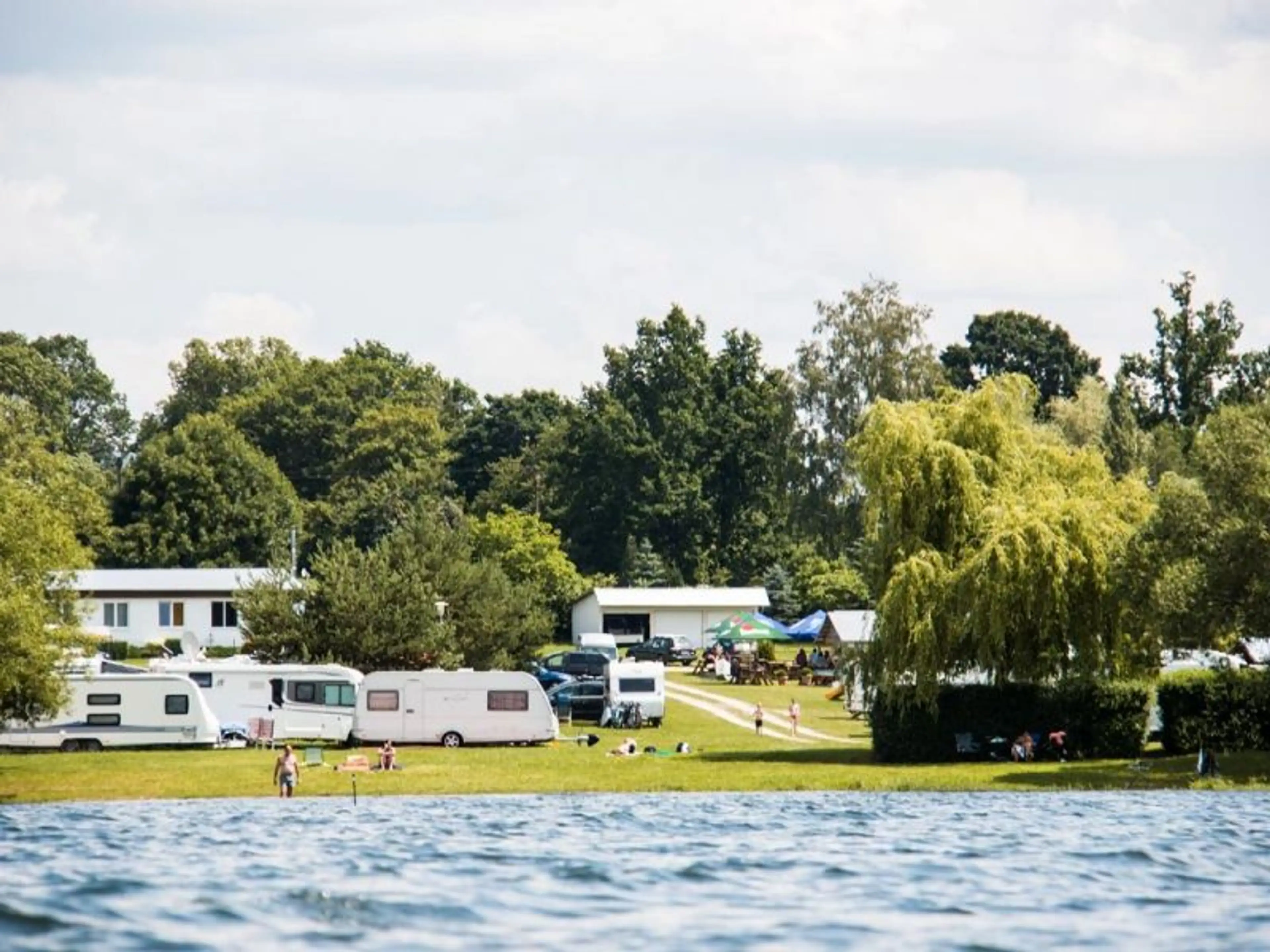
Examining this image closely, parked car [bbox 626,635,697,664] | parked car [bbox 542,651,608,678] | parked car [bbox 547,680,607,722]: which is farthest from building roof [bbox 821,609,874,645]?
parked car [bbox 626,635,697,664]

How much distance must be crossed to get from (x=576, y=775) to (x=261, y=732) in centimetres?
1271

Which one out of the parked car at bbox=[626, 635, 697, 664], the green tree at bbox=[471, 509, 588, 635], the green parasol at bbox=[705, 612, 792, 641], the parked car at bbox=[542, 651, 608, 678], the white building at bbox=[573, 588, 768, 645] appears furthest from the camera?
the green tree at bbox=[471, 509, 588, 635]

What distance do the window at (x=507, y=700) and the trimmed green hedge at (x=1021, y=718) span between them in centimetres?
1160

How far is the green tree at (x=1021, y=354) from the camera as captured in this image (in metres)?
136

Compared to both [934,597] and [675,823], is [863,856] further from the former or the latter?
[934,597]

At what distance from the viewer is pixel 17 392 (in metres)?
158

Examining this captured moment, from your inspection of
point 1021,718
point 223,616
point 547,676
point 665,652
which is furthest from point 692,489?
point 1021,718

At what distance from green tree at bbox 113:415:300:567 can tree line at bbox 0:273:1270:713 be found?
181 mm

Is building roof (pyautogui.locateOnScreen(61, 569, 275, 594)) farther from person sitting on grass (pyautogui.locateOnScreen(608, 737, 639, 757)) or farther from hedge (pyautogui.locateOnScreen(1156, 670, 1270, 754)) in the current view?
hedge (pyautogui.locateOnScreen(1156, 670, 1270, 754))

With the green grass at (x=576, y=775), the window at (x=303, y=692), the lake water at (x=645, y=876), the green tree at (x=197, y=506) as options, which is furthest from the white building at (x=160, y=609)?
the lake water at (x=645, y=876)

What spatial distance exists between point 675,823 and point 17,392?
128 meters

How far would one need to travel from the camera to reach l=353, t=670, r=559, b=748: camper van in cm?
5959

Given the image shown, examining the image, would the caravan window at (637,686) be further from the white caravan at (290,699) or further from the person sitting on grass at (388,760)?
the person sitting on grass at (388,760)

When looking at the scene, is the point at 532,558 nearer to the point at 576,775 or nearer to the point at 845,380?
the point at 845,380
